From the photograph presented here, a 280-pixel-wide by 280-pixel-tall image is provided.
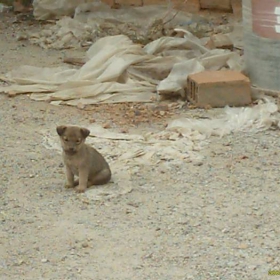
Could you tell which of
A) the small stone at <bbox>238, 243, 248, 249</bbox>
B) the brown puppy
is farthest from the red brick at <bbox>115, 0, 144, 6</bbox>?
the small stone at <bbox>238, 243, 248, 249</bbox>

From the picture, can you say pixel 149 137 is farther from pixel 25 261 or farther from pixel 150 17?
pixel 150 17

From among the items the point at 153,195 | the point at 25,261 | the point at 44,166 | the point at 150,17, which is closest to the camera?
the point at 25,261

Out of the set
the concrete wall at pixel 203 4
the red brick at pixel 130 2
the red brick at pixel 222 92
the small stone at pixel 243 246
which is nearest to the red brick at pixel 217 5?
the concrete wall at pixel 203 4

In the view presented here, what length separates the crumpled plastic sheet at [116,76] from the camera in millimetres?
8203

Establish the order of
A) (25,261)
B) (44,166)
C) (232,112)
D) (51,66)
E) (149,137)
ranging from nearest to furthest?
(25,261) < (44,166) < (149,137) < (232,112) < (51,66)

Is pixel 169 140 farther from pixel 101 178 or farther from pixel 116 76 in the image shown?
pixel 116 76

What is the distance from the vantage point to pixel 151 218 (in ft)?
17.6

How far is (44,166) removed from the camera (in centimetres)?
642

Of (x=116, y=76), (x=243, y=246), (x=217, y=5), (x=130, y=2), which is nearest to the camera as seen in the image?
(x=243, y=246)

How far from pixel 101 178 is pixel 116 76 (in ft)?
8.80

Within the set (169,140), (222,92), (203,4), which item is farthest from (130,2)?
(169,140)

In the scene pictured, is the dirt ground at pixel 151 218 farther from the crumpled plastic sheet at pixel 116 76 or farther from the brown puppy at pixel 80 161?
the crumpled plastic sheet at pixel 116 76

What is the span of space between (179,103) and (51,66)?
2.09 m

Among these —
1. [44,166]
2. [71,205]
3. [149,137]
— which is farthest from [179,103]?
[71,205]
